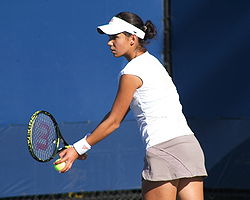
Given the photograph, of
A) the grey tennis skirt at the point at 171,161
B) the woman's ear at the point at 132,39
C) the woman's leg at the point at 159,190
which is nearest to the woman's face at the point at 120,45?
the woman's ear at the point at 132,39

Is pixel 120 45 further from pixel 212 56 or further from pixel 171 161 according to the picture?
pixel 212 56

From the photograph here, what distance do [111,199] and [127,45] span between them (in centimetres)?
229

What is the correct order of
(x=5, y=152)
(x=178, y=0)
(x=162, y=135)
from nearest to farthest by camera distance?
(x=162, y=135) → (x=5, y=152) → (x=178, y=0)

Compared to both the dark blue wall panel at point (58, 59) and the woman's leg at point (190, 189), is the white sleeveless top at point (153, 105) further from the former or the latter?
the dark blue wall panel at point (58, 59)

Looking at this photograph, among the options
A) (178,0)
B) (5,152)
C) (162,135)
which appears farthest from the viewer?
(178,0)

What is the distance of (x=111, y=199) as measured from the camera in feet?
17.4

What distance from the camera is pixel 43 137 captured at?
11.2 feet

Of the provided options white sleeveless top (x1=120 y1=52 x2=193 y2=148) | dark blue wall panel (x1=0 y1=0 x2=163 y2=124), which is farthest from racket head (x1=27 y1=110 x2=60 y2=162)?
dark blue wall panel (x1=0 y1=0 x2=163 y2=124)

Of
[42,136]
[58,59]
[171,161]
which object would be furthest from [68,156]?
[58,59]

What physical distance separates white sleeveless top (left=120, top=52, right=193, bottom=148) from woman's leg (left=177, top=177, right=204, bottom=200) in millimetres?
232

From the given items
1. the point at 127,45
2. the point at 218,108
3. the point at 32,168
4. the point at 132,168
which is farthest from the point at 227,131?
the point at 127,45

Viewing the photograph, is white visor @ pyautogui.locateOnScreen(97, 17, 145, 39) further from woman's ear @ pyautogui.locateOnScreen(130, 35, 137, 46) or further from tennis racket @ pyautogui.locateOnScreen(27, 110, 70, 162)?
tennis racket @ pyautogui.locateOnScreen(27, 110, 70, 162)

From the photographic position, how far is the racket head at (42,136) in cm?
335

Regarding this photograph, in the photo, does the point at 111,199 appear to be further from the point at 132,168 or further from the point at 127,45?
the point at 127,45
